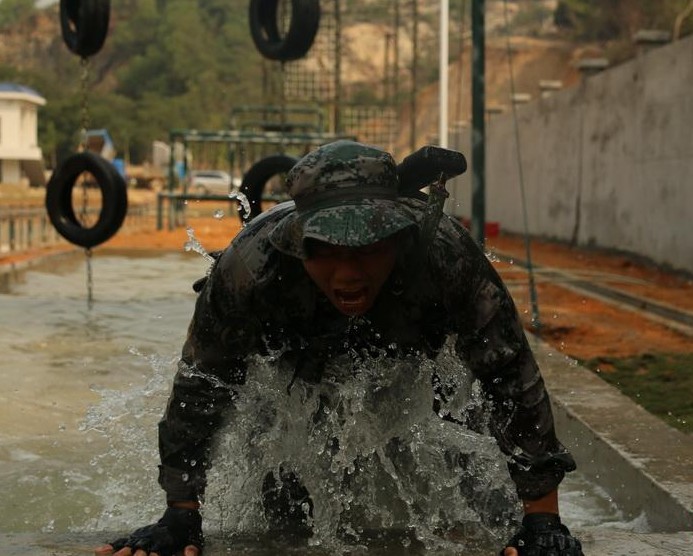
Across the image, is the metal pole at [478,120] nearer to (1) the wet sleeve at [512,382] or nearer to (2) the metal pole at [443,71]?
(2) the metal pole at [443,71]

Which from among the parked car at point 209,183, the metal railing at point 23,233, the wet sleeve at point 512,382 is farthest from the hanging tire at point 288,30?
the parked car at point 209,183

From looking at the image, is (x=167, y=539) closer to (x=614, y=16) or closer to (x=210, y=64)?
(x=614, y=16)

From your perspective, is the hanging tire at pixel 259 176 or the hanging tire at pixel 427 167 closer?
the hanging tire at pixel 427 167

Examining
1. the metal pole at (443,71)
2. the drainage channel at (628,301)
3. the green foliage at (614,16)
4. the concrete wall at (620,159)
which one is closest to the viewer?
the drainage channel at (628,301)

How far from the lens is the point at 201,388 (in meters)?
2.99

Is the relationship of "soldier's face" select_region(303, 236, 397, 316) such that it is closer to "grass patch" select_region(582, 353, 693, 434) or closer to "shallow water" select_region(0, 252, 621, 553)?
"shallow water" select_region(0, 252, 621, 553)

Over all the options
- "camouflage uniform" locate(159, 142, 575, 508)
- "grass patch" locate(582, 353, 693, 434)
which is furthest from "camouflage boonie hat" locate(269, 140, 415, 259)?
"grass patch" locate(582, 353, 693, 434)

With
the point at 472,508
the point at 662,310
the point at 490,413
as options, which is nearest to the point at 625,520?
the point at 472,508

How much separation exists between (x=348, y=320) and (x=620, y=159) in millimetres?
15940

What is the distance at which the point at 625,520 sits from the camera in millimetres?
4312

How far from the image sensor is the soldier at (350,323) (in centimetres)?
267

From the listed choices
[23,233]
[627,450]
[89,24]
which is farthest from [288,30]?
[23,233]

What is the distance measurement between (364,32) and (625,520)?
14457 centimetres

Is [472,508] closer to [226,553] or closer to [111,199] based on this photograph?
[226,553]
